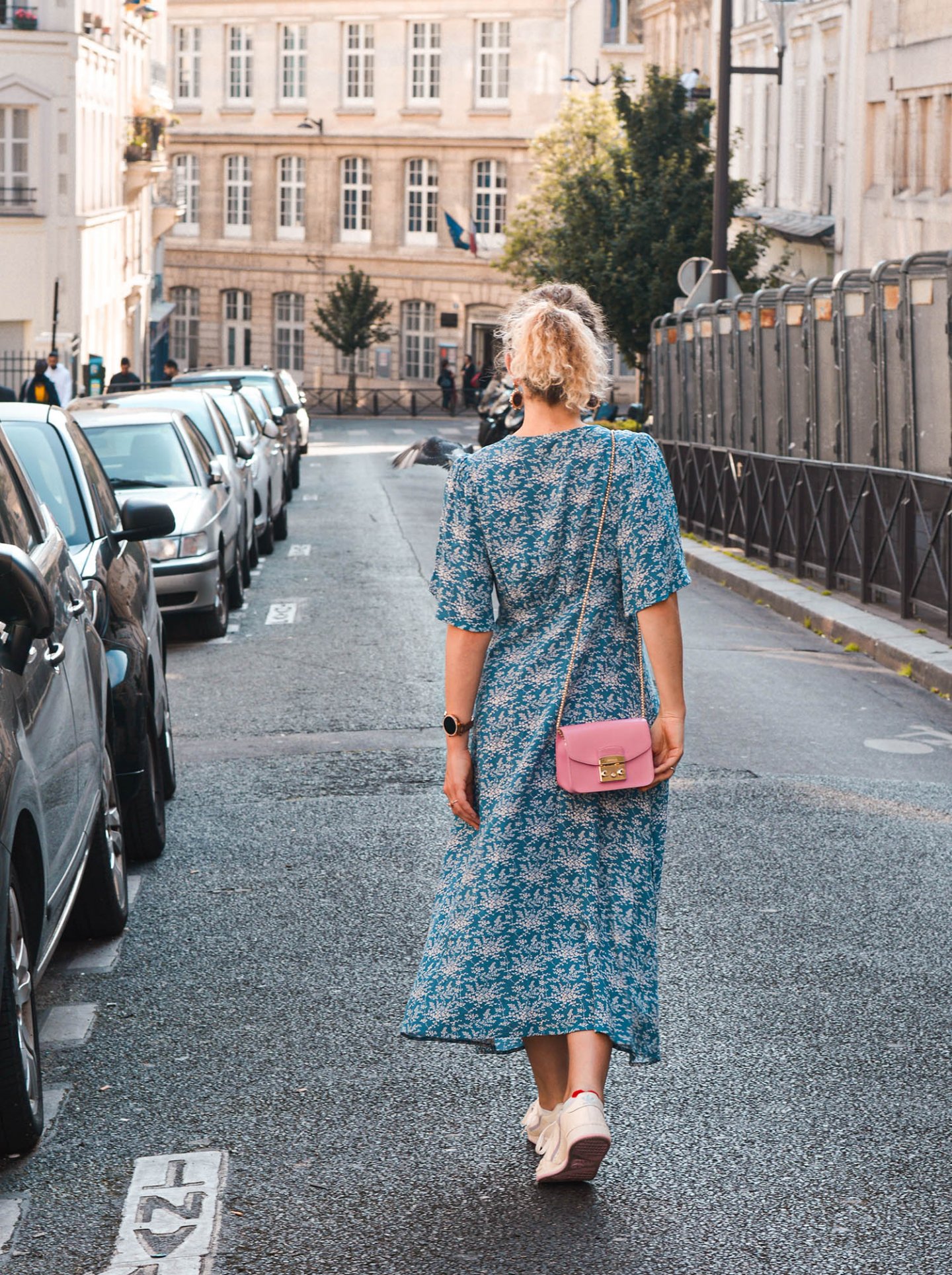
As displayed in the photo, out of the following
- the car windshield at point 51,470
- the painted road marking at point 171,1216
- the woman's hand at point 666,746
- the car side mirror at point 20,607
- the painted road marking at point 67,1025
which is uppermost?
the car windshield at point 51,470

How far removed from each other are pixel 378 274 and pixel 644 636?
6935cm

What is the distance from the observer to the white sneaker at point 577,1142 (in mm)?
4238

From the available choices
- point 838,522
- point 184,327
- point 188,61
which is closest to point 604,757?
point 838,522

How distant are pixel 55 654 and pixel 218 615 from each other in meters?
9.23

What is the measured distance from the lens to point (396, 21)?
72.4m

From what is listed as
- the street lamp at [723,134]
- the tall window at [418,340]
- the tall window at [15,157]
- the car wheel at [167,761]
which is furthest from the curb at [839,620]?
the tall window at [418,340]

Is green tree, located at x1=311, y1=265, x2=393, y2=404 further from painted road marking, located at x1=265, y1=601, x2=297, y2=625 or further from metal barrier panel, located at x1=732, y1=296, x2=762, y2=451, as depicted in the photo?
painted road marking, located at x1=265, y1=601, x2=297, y2=625

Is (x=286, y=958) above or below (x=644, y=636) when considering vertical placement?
below

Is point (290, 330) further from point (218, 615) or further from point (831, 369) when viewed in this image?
point (218, 615)

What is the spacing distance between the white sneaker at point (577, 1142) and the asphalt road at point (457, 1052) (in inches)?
3.0

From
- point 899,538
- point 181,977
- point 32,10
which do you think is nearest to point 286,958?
point 181,977

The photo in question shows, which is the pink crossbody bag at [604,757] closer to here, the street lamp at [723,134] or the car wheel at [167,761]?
the car wheel at [167,761]

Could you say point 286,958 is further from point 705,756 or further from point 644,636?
point 705,756

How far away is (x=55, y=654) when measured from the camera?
5477 mm
